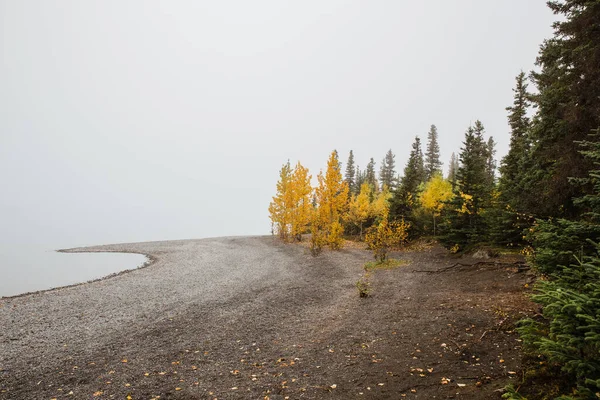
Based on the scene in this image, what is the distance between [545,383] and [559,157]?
371 inches

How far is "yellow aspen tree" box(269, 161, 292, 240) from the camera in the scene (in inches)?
1680

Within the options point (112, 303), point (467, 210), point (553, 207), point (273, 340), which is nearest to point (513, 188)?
point (467, 210)

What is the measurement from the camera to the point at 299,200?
1550 inches

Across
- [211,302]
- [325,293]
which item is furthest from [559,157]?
[211,302]

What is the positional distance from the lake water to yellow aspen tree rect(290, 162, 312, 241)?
19.3 meters

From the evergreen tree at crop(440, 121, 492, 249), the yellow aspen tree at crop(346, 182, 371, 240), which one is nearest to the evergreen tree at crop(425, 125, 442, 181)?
the yellow aspen tree at crop(346, 182, 371, 240)

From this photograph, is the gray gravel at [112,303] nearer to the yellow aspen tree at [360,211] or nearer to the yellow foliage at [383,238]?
the yellow foliage at [383,238]

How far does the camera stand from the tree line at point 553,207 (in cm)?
397

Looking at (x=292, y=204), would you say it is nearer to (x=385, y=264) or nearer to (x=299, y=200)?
(x=299, y=200)

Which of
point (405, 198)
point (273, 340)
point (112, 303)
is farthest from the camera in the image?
point (405, 198)

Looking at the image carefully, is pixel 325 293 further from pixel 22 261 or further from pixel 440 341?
pixel 22 261

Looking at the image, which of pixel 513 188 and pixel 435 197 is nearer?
pixel 513 188

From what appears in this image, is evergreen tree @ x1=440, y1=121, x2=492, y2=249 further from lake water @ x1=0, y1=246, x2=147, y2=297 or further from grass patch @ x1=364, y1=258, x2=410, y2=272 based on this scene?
lake water @ x1=0, y1=246, x2=147, y2=297

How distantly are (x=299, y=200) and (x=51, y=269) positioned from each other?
26.9 m
